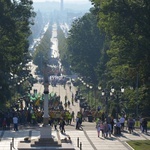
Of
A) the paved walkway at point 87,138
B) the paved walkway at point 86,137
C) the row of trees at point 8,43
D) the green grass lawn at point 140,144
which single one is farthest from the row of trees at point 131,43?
the green grass lawn at point 140,144

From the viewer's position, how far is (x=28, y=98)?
274ft

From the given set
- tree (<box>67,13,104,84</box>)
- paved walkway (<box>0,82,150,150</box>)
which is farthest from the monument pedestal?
tree (<box>67,13,104,84</box>)

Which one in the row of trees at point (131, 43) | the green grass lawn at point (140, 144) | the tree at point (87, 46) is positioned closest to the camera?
the green grass lawn at point (140, 144)

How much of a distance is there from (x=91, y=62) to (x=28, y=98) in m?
41.6

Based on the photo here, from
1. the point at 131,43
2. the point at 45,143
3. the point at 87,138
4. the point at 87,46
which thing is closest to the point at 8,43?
the point at 131,43

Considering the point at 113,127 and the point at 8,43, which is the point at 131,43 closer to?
the point at 8,43

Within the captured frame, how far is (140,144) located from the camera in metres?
49.5

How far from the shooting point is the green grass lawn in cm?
4792

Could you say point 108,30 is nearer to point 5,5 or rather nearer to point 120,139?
point 5,5

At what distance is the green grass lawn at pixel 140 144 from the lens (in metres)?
47.9

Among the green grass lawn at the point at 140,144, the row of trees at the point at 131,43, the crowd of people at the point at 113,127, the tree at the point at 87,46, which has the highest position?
the tree at the point at 87,46

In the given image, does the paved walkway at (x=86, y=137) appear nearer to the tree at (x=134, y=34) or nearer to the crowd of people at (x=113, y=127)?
the crowd of people at (x=113, y=127)

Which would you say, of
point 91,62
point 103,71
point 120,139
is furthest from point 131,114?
point 91,62

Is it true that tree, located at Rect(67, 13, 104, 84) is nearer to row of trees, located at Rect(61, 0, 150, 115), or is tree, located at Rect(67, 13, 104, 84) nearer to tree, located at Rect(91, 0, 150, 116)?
row of trees, located at Rect(61, 0, 150, 115)
